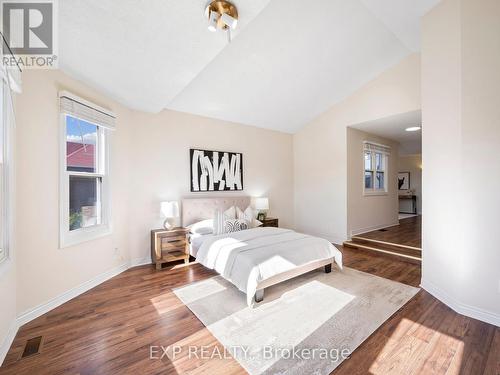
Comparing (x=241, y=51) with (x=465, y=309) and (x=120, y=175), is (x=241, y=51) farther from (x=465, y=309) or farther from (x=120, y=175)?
(x=465, y=309)

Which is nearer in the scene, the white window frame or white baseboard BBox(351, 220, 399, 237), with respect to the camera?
the white window frame

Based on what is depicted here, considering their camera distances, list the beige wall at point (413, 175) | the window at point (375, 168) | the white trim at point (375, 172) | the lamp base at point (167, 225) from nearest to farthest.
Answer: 1. the lamp base at point (167, 225)
2. the white trim at point (375, 172)
3. the window at point (375, 168)
4. the beige wall at point (413, 175)

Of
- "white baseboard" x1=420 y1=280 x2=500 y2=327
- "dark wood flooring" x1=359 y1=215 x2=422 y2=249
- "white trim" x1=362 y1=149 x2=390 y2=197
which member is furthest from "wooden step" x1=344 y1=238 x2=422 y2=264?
"white trim" x1=362 y1=149 x2=390 y2=197

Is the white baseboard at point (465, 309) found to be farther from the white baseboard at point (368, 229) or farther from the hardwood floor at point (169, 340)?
Result: the white baseboard at point (368, 229)

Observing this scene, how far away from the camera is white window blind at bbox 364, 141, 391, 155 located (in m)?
5.28

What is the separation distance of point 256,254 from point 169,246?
1.65m

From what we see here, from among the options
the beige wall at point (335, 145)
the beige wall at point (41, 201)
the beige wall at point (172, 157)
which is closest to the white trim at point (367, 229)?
the beige wall at point (335, 145)

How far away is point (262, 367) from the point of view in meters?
1.60

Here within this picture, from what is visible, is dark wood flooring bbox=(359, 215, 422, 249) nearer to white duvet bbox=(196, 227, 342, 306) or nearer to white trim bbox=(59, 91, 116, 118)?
white duvet bbox=(196, 227, 342, 306)

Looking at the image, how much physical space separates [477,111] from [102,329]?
4.16m

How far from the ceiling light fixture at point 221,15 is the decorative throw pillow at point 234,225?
2691mm

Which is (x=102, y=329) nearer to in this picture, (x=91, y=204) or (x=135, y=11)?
(x=91, y=204)

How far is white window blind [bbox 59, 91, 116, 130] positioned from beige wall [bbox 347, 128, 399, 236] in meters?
4.42

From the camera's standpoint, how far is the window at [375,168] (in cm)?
535
